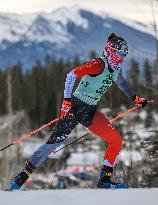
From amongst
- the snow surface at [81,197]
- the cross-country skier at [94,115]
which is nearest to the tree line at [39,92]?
the cross-country skier at [94,115]

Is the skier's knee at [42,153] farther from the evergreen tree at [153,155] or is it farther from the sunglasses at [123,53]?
the evergreen tree at [153,155]

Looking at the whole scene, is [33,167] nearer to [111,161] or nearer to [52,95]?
[111,161]

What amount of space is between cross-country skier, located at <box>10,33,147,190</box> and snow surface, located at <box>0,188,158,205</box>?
2.00 metres

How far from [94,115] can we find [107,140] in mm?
339

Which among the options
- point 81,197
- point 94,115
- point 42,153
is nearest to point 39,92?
point 94,115

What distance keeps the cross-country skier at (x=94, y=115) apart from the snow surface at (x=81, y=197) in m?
2.00

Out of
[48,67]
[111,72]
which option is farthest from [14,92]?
[111,72]

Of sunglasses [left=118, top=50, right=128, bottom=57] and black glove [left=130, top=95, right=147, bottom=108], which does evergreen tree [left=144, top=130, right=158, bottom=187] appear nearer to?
black glove [left=130, top=95, right=147, bottom=108]

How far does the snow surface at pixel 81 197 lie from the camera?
4652 mm

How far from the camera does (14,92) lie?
8950 centimetres

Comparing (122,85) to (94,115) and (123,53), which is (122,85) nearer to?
(123,53)

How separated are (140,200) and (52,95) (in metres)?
88.3

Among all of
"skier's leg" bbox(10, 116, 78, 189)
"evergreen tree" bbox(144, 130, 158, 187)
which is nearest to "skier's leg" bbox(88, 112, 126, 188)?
"skier's leg" bbox(10, 116, 78, 189)

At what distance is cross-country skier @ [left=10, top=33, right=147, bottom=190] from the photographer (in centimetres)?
700
